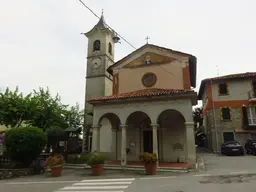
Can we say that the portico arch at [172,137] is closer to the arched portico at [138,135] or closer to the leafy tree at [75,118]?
the arched portico at [138,135]

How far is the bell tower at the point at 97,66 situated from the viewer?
67.0 ft

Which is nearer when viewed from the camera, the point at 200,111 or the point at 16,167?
the point at 16,167

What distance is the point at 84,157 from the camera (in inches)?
552

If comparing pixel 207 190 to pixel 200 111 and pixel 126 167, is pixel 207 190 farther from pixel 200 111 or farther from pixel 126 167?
pixel 200 111

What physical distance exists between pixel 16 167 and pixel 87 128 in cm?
893

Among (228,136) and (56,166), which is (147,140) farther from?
(228,136)

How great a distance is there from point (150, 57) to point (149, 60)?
0.92 feet

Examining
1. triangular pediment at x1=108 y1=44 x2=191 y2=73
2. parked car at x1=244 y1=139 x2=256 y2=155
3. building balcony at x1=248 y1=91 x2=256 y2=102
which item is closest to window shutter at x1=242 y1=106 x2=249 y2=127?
building balcony at x1=248 y1=91 x2=256 y2=102

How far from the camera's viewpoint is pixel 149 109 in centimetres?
1262

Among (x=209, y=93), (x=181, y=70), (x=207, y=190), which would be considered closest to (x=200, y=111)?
(x=209, y=93)

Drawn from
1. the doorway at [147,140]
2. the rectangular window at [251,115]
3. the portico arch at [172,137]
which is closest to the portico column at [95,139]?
the doorway at [147,140]

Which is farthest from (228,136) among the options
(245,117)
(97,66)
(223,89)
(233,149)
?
(97,66)

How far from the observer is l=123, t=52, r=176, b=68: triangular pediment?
51.3 ft

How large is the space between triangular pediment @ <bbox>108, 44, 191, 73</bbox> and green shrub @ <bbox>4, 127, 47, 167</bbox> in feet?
28.2
